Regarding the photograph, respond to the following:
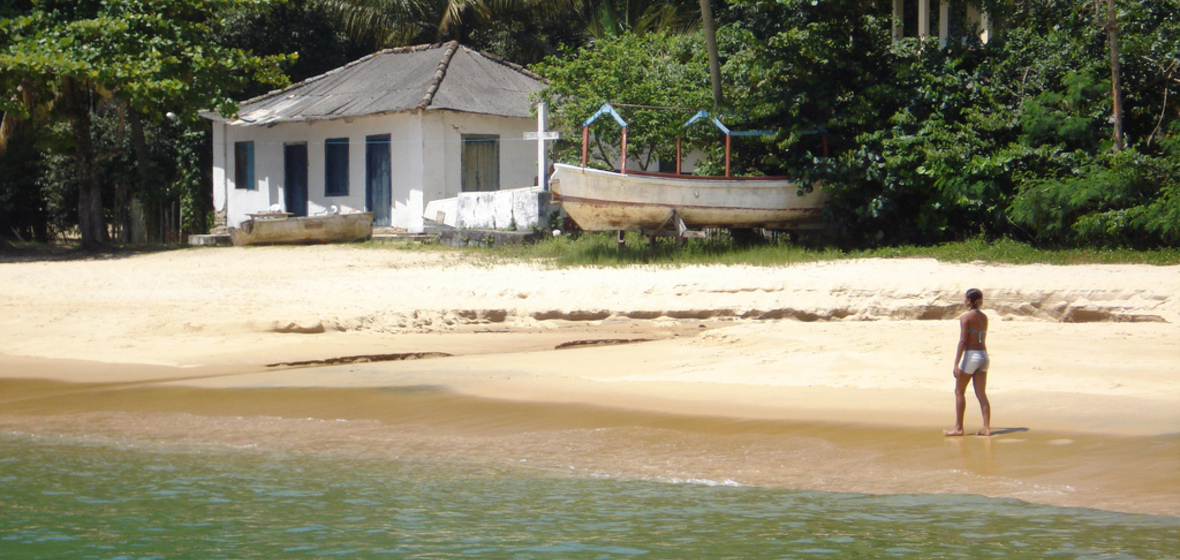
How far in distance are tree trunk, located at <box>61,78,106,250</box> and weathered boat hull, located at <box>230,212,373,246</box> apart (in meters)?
3.05

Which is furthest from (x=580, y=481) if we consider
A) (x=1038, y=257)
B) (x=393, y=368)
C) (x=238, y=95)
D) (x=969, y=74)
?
(x=238, y=95)

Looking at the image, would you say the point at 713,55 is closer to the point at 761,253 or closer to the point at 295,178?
the point at 761,253

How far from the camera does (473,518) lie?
7184 mm

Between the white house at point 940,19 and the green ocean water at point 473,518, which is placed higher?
the white house at point 940,19

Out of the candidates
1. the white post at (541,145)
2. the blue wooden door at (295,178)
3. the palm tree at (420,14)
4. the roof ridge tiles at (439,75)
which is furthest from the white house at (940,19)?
the blue wooden door at (295,178)

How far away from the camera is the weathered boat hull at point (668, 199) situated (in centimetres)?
1756

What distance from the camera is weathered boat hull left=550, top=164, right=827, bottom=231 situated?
57.6 ft

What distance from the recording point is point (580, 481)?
25.6 ft

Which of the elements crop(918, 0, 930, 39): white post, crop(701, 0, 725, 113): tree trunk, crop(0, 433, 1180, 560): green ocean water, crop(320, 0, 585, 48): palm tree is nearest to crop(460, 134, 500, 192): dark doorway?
crop(701, 0, 725, 113): tree trunk

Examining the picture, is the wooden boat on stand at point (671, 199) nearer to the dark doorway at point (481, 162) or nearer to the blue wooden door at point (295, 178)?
the dark doorway at point (481, 162)

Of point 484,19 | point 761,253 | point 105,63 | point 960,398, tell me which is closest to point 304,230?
point 105,63

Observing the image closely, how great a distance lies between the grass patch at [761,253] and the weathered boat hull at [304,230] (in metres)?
3.42

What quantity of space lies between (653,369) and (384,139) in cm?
1470

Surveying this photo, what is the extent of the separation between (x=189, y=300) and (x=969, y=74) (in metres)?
12.5
